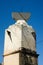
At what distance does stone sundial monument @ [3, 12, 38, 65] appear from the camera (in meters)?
15.3

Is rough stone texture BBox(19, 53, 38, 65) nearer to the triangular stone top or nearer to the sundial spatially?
the triangular stone top

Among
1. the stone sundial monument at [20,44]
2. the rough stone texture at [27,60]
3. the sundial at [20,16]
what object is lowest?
the rough stone texture at [27,60]

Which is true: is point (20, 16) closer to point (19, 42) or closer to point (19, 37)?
point (19, 37)

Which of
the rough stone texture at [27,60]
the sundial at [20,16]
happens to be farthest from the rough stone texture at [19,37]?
the rough stone texture at [27,60]

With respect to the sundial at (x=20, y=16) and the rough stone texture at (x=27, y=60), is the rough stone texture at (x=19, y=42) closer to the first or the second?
the rough stone texture at (x=27, y=60)

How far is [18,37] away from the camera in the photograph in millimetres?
15656

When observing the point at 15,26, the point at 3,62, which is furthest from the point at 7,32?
the point at 3,62

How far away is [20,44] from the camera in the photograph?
1539cm

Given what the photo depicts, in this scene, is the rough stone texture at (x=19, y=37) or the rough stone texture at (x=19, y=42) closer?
the rough stone texture at (x=19, y=42)

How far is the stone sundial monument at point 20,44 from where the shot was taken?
15328mm

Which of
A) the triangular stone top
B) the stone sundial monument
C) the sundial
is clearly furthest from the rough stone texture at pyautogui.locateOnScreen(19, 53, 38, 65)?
the sundial

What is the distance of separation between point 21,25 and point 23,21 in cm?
68

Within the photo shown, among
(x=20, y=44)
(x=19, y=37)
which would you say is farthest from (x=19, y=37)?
(x=20, y=44)

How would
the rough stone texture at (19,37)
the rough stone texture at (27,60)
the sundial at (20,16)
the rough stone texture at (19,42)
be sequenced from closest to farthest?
the rough stone texture at (27,60)
the rough stone texture at (19,42)
the rough stone texture at (19,37)
the sundial at (20,16)
